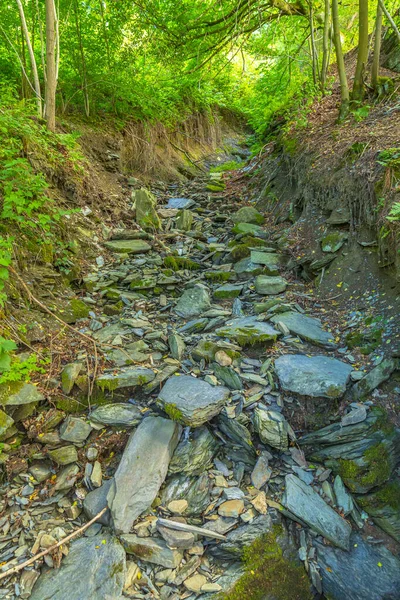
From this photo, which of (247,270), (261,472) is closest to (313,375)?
(261,472)

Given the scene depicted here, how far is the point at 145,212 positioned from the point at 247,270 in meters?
2.78

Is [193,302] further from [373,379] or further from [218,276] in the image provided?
[373,379]

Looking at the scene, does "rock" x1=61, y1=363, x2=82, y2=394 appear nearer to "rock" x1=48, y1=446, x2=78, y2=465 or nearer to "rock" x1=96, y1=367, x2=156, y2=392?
"rock" x1=96, y1=367, x2=156, y2=392

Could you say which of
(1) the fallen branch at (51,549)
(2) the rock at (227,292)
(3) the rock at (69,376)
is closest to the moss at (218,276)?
(2) the rock at (227,292)

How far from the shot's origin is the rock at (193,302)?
4.68 meters

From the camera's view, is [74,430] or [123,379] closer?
[74,430]

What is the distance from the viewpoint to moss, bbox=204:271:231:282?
17.7 feet

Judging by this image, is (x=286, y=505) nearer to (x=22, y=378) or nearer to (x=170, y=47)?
(x=22, y=378)

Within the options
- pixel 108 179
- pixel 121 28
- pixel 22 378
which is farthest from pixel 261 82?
pixel 22 378

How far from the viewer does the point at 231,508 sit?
2703 mm

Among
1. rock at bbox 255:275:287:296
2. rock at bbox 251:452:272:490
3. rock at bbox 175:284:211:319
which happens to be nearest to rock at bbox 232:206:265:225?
rock at bbox 255:275:287:296

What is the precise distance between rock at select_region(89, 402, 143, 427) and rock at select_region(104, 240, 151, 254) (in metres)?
3.19

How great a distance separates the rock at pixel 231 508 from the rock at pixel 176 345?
4.91 feet

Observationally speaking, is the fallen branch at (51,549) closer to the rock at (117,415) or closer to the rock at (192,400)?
the rock at (117,415)
